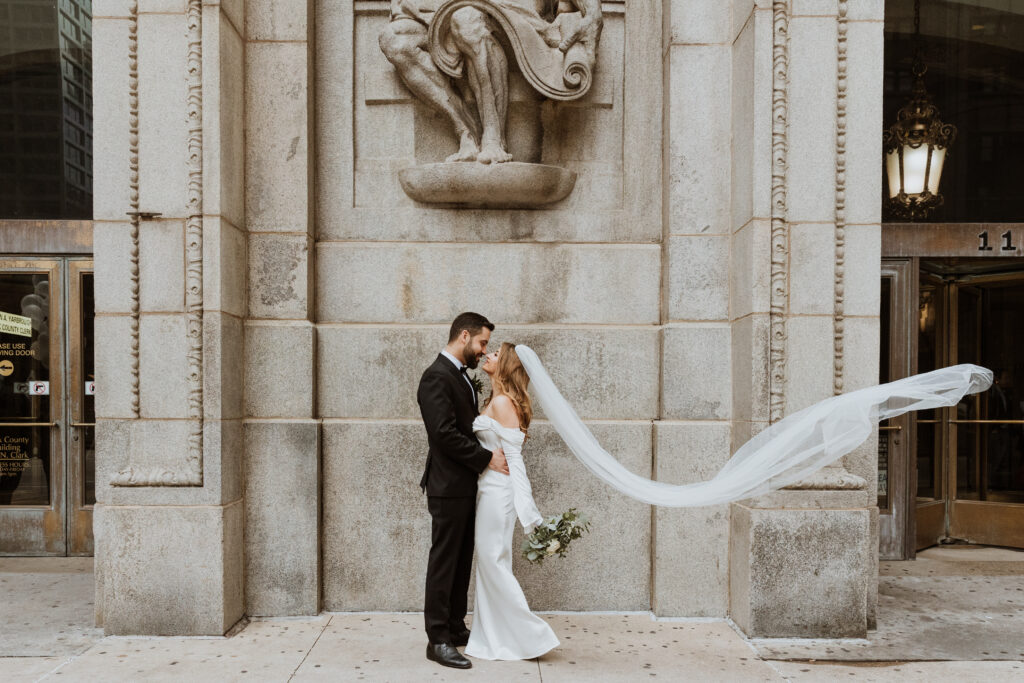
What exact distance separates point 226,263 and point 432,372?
1.92 metres

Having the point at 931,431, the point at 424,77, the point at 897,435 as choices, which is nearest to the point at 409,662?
the point at 424,77

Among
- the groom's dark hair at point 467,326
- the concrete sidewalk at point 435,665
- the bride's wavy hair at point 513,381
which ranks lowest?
the concrete sidewalk at point 435,665

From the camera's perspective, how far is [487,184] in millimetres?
6184

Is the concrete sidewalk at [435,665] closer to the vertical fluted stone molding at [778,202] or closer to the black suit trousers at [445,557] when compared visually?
the black suit trousers at [445,557]

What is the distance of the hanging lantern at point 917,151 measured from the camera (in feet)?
26.0

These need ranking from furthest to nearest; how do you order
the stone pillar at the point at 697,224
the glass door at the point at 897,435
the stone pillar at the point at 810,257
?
the glass door at the point at 897,435 → the stone pillar at the point at 697,224 → the stone pillar at the point at 810,257

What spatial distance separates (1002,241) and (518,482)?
20.1 ft

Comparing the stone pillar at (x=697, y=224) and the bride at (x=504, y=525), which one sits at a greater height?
the stone pillar at (x=697, y=224)

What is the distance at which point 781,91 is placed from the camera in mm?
5648

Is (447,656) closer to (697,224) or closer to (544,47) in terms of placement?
(697,224)

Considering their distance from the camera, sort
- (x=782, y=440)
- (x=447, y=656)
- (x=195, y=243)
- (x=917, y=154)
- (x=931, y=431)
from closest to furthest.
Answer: (x=447, y=656) → (x=782, y=440) → (x=195, y=243) → (x=917, y=154) → (x=931, y=431)

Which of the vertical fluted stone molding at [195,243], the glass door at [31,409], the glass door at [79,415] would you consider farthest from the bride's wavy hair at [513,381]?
the glass door at [31,409]

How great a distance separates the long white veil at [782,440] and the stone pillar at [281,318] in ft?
6.69

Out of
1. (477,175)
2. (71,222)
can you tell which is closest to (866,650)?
(477,175)
